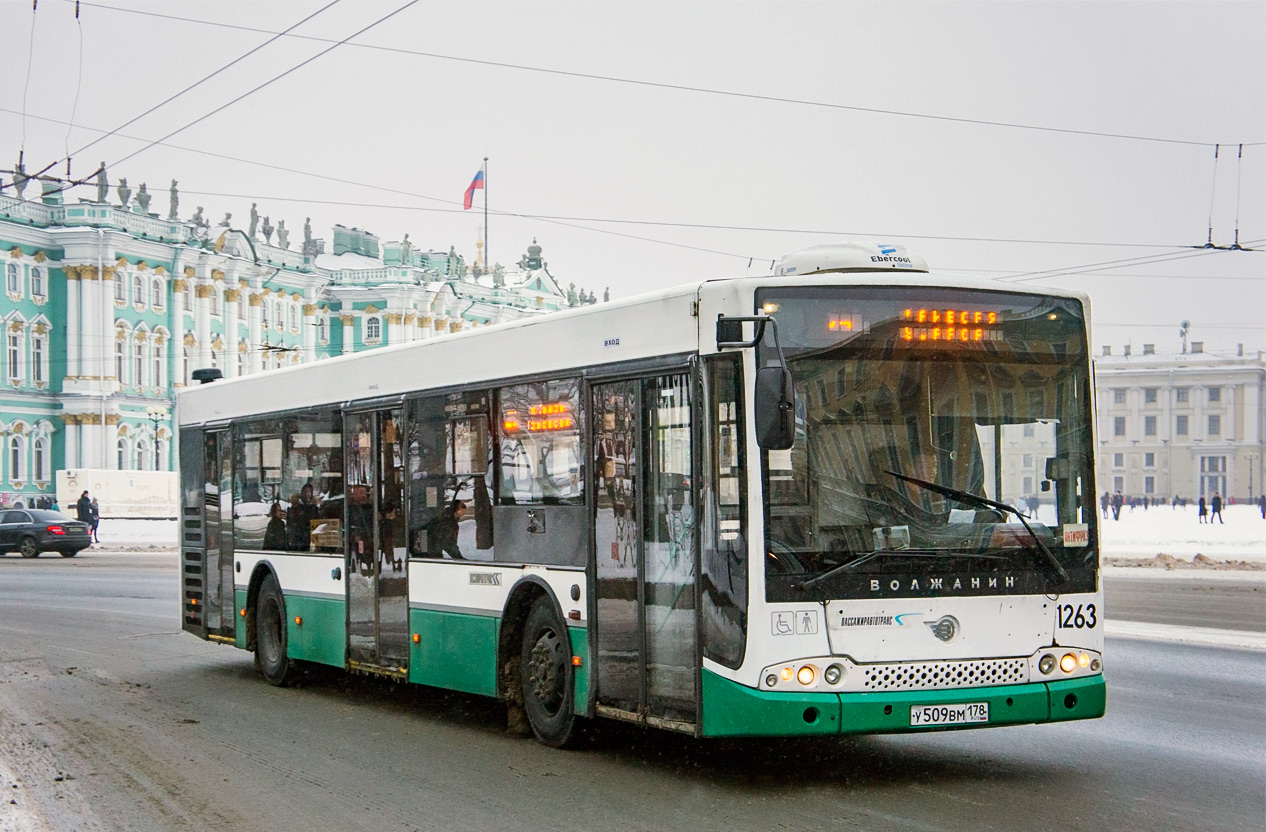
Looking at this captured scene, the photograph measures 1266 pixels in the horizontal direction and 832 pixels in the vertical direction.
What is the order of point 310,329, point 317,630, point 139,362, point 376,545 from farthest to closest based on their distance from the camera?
point 310,329, point 139,362, point 317,630, point 376,545

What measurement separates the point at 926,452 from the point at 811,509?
2.31 ft

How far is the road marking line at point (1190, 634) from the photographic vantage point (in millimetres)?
15250

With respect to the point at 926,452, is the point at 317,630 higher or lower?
lower

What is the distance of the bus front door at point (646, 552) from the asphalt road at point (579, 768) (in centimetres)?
49

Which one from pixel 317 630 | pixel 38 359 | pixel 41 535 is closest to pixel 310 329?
pixel 38 359

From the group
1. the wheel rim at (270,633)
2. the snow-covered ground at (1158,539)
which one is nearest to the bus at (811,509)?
the wheel rim at (270,633)

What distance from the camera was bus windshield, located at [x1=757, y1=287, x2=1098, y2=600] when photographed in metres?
7.96

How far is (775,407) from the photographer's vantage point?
24.6 feet

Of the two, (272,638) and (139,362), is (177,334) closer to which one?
(139,362)

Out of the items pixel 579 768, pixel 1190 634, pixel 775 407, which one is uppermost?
pixel 775 407

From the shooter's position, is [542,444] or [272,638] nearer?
[542,444]

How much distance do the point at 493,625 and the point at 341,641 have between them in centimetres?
282

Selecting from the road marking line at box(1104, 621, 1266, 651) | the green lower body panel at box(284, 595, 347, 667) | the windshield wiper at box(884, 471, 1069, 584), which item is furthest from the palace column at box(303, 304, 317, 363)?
the windshield wiper at box(884, 471, 1069, 584)

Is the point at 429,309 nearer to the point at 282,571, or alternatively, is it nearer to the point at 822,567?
the point at 282,571
